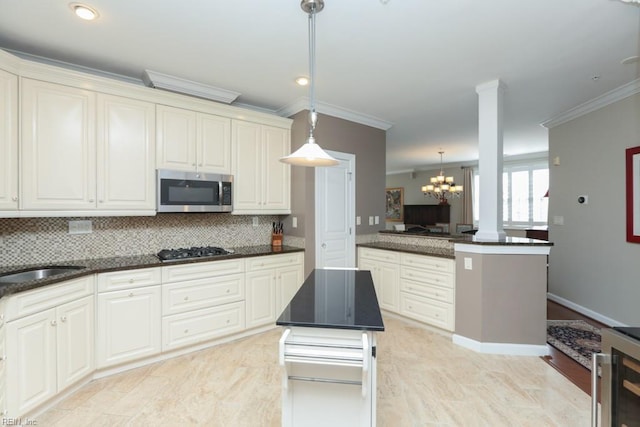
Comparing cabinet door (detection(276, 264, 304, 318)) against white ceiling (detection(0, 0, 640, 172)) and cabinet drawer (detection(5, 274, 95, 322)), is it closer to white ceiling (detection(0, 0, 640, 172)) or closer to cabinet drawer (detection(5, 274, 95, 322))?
cabinet drawer (detection(5, 274, 95, 322))

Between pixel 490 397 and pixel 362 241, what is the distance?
2.43m

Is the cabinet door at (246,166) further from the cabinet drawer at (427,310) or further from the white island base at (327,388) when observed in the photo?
the white island base at (327,388)

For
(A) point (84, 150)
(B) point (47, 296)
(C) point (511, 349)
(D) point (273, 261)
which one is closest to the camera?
(B) point (47, 296)

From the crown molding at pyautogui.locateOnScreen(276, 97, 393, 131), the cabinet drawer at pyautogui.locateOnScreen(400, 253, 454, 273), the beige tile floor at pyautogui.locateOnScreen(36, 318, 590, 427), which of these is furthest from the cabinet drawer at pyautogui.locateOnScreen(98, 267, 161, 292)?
the cabinet drawer at pyautogui.locateOnScreen(400, 253, 454, 273)

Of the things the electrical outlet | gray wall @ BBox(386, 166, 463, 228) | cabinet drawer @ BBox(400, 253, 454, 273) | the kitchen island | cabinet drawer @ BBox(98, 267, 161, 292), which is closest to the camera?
the kitchen island

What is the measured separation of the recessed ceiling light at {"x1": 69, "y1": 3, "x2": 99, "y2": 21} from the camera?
6.57 ft

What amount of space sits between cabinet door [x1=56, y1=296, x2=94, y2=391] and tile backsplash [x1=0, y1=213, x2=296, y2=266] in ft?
2.23

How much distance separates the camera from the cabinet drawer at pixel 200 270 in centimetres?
283

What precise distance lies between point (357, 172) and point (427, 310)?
2009mm

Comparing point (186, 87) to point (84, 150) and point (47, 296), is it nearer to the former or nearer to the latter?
point (84, 150)

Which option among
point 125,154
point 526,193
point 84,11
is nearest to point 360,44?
point 84,11

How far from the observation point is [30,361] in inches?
77.3

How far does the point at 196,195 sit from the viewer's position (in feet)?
10.4

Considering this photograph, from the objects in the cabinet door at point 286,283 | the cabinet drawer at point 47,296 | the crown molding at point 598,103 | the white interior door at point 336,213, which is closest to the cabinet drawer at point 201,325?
the cabinet door at point 286,283
